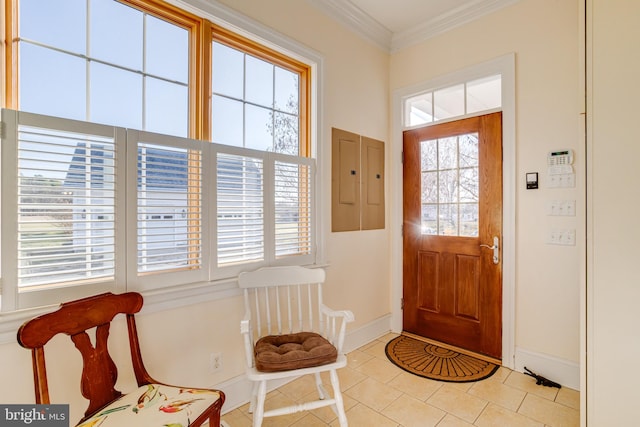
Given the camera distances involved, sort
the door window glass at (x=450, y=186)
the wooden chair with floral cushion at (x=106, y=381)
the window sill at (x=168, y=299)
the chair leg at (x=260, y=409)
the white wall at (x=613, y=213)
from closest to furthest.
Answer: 1. the wooden chair with floral cushion at (x=106, y=381)
2. the window sill at (x=168, y=299)
3. the white wall at (x=613, y=213)
4. the chair leg at (x=260, y=409)
5. the door window glass at (x=450, y=186)

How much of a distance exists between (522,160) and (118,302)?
277 centimetres

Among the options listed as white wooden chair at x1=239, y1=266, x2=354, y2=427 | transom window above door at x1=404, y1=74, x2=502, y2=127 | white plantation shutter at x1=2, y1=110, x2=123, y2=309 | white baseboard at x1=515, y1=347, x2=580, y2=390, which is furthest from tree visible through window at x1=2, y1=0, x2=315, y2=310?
white baseboard at x1=515, y1=347, x2=580, y2=390

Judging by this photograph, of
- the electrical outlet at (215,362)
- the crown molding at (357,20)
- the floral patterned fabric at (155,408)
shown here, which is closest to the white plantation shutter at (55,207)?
the floral patterned fabric at (155,408)

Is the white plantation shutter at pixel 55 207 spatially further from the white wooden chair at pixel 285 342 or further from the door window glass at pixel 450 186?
the door window glass at pixel 450 186

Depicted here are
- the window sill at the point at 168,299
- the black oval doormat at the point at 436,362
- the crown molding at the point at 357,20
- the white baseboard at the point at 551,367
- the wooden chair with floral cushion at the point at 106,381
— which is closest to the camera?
the wooden chair with floral cushion at the point at 106,381

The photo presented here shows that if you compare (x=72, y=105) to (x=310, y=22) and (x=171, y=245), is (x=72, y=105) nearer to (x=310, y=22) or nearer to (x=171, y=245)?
(x=171, y=245)

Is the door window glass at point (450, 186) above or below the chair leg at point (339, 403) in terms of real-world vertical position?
above

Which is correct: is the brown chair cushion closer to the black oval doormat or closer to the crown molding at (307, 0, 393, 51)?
the black oval doormat

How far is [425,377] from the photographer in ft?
7.53

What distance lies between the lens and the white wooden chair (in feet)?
5.04

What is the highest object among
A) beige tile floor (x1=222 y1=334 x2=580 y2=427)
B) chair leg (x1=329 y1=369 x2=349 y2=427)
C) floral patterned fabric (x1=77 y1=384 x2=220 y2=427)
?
floral patterned fabric (x1=77 y1=384 x2=220 y2=427)

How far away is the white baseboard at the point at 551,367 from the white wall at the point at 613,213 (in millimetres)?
855

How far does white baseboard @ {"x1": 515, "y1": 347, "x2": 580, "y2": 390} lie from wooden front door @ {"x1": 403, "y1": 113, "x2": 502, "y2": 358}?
0.17 meters

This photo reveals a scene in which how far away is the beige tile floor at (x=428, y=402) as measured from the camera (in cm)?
182
